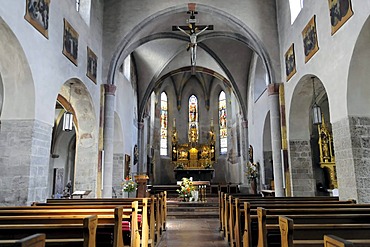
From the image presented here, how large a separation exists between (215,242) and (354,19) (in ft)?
19.5

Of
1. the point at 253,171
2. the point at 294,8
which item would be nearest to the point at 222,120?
the point at 253,171

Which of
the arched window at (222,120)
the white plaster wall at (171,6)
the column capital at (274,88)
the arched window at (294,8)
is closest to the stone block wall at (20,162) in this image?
the white plaster wall at (171,6)

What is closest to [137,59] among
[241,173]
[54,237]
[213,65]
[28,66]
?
[213,65]

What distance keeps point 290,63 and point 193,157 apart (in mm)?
14652

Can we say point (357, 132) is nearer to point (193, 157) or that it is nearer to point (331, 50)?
point (331, 50)

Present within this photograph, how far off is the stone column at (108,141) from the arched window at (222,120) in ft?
48.9

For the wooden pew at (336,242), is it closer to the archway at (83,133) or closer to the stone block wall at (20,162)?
the stone block wall at (20,162)

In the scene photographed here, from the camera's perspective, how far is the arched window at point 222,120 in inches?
1019

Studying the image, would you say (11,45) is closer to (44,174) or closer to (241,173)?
(44,174)

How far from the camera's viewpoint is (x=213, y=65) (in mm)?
21391

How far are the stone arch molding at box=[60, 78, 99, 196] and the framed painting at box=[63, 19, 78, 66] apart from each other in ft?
4.44

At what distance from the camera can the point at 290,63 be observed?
1146 centimetres

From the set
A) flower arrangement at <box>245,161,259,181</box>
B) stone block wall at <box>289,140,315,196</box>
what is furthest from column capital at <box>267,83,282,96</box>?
flower arrangement at <box>245,161,259,181</box>

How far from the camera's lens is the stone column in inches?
474
